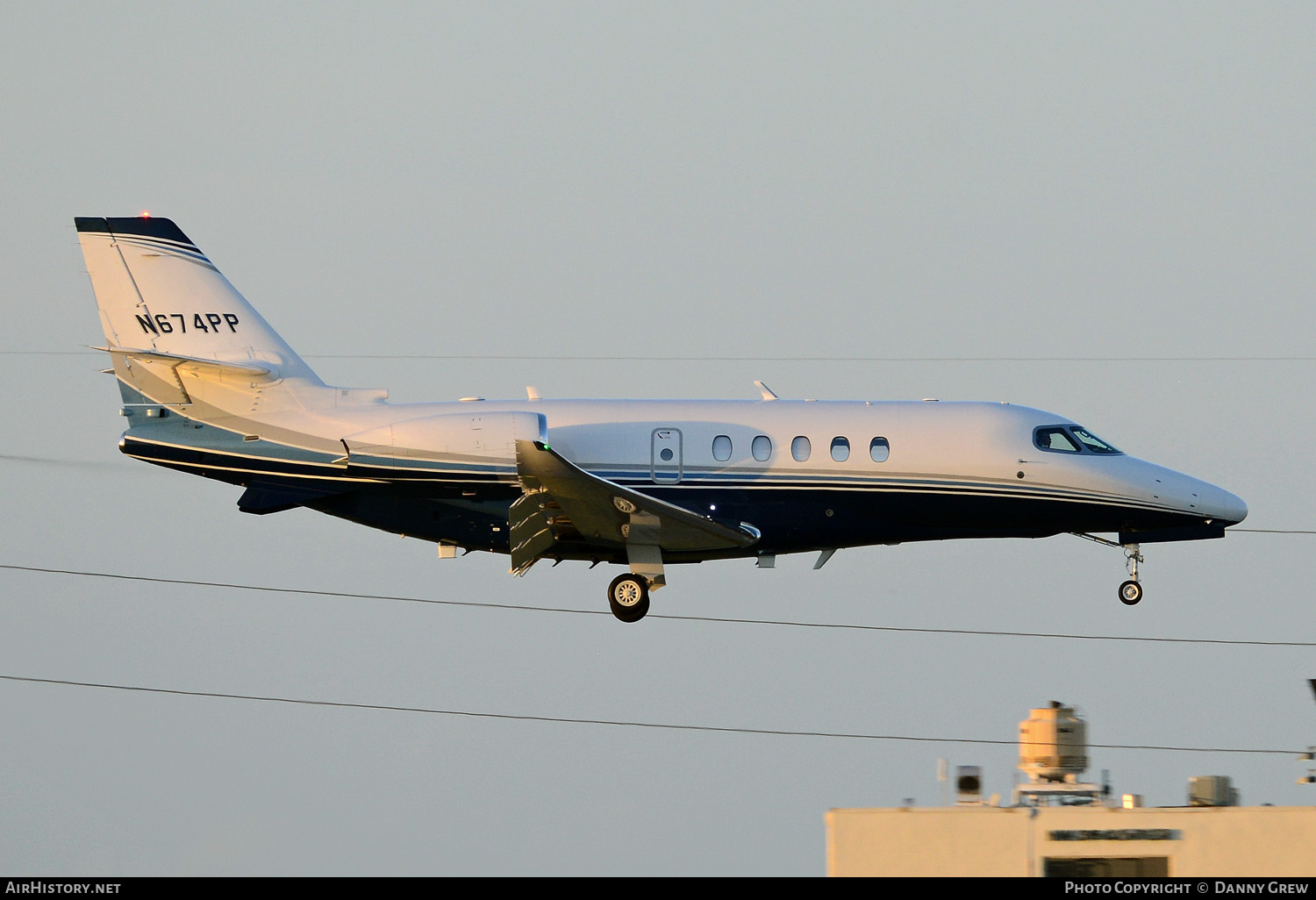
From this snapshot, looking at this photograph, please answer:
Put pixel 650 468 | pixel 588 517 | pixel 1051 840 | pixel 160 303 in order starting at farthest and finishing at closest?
pixel 160 303, pixel 650 468, pixel 588 517, pixel 1051 840

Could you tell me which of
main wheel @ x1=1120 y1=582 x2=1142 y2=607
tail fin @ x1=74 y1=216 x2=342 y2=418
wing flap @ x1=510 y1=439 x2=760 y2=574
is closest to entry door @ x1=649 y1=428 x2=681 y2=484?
wing flap @ x1=510 y1=439 x2=760 y2=574

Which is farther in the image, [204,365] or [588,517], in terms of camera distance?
[204,365]

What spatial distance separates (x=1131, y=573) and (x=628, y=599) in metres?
8.49

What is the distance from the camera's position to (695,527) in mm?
28359

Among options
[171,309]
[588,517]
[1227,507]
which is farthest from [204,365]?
[1227,507]

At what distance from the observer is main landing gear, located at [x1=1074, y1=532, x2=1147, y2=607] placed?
102 feet

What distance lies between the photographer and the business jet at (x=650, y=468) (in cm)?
2875

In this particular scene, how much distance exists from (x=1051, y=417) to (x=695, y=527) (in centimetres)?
648

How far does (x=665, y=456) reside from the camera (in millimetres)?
29156

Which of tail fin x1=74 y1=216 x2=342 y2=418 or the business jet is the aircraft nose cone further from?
tail fin x1=74 y1=216 x2=342 y2=418

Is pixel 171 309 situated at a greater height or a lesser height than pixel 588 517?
greater

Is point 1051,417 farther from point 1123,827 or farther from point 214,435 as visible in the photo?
point 214,435

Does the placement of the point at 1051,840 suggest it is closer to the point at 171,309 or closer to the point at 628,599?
the point at 628,599

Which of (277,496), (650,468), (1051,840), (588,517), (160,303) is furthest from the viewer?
(160,303)
